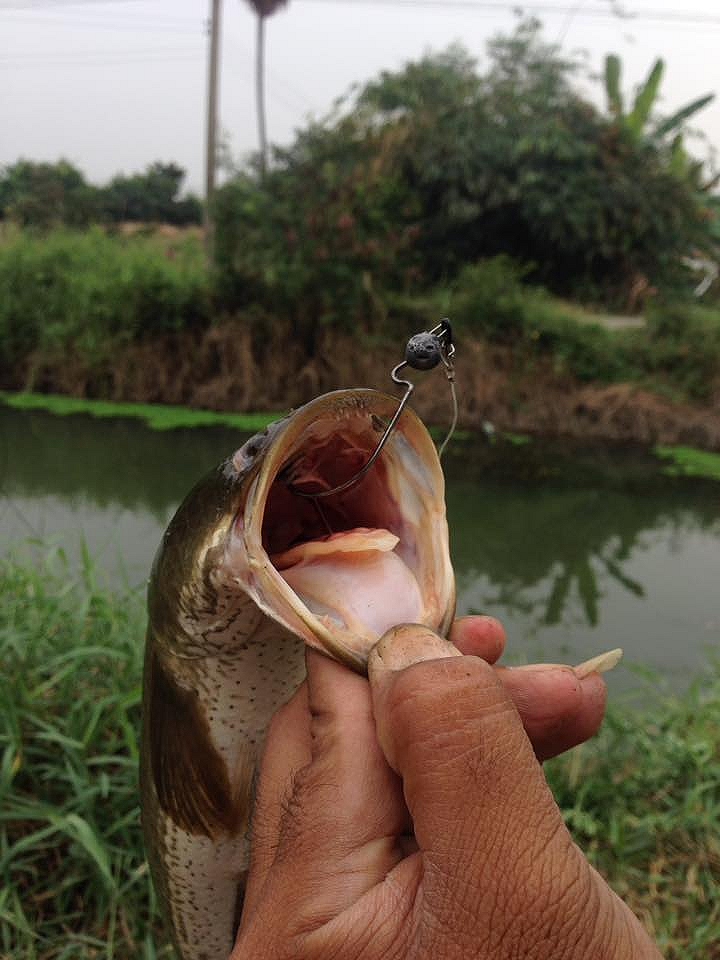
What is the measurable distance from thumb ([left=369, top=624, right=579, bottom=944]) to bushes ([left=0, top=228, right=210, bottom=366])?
1052 cm

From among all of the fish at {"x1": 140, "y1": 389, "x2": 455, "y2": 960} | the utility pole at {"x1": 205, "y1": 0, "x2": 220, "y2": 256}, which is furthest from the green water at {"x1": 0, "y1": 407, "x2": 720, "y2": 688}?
the utility pole at {"x1": 205, "y1": 0, "x2": 220, "y2": 256}

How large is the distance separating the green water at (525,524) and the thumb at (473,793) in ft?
9.53

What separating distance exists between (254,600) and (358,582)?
0.52ft

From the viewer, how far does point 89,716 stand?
2.49m

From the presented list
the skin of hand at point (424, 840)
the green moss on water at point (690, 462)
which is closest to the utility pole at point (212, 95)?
the green moss on water at point (690, 462)

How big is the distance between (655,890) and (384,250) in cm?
965

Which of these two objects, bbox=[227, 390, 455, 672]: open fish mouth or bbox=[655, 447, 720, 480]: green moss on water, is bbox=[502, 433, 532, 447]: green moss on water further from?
bbox=[227, 390, 455, 672]: open fish mouth

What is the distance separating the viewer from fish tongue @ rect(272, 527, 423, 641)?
1.05m

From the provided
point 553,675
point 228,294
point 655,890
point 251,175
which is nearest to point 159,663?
point 553,675

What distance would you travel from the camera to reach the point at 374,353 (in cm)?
1020

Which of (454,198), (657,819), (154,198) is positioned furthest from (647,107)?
(154,198)

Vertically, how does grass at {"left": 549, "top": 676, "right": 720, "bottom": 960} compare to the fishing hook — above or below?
below

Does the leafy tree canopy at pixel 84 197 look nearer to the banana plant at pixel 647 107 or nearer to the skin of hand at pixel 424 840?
the skin of hand at pixel 424 840

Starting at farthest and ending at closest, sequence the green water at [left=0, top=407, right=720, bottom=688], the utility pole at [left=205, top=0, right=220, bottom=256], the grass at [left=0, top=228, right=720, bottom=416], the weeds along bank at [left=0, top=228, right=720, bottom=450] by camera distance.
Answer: the utility pole at [left=205, top=0, right=220, bottom=256], the grass at [left=0, top=228, right=720, bottom=416], the weeds along bank at [left=0, top=228, right=720, bottom=450], the green water at [left=0, top=407, right=720, bottom=688]
